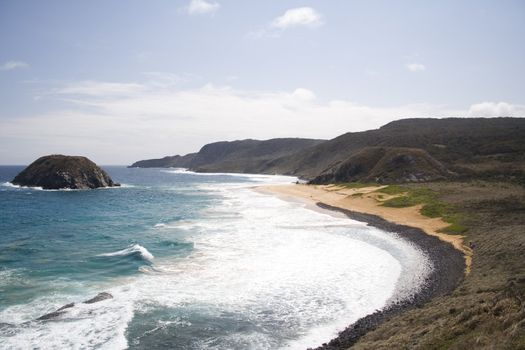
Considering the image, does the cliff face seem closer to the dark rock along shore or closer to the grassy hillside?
the dark rock along shore

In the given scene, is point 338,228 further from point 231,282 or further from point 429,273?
point 231,282

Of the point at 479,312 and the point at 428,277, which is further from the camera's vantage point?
the point at 428,277

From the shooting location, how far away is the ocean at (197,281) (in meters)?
17.7

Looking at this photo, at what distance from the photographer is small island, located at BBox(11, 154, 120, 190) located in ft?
319

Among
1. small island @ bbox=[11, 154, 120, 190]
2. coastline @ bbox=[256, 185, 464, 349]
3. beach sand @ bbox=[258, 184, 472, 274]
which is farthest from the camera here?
small island @ bbox=[11, 154, 120, 190]

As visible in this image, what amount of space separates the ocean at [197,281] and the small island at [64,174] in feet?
177

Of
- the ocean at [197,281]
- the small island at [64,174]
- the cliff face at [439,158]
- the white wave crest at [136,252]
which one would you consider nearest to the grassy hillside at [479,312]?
the ocean at [197,281]

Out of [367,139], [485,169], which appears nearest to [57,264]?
[485,169]

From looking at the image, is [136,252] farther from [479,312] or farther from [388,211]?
[388,211]

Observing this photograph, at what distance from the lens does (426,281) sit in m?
23.9

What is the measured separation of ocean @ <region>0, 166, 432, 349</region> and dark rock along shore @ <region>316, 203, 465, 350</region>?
0.70 metres

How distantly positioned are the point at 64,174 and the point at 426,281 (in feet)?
315

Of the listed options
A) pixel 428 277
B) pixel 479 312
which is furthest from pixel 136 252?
pixel 479 312

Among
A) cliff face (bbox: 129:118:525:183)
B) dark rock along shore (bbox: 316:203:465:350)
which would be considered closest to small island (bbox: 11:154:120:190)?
cliff face (bbox: 129:118:525:183)
